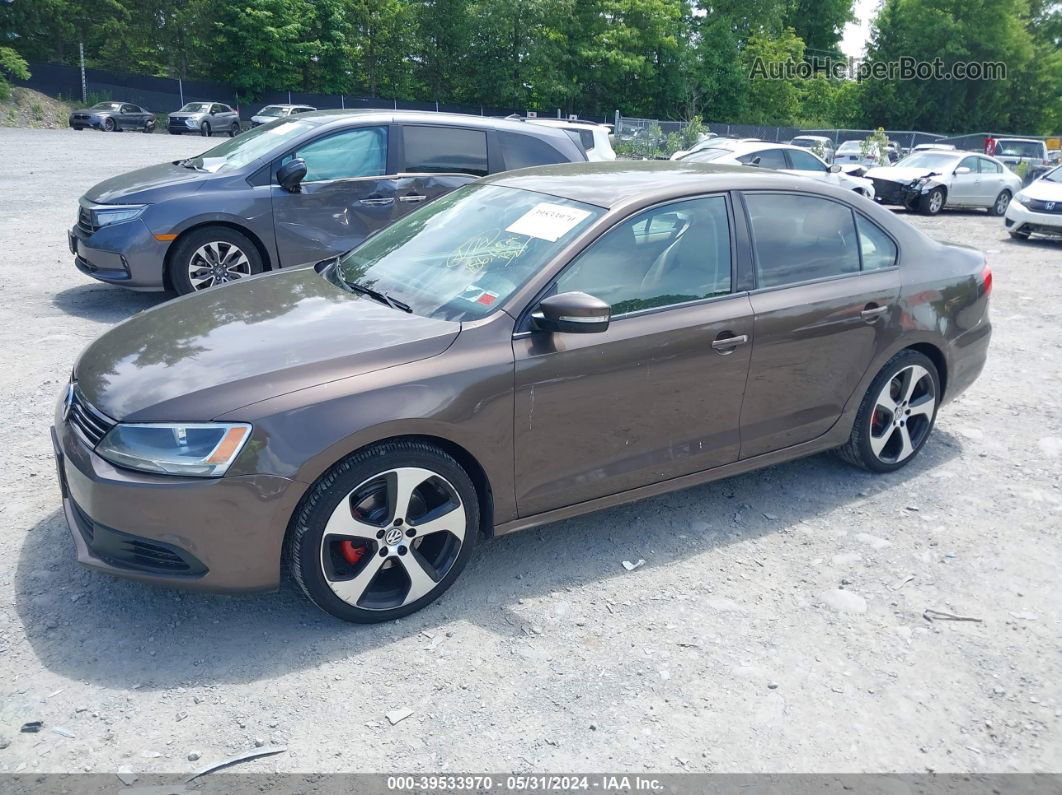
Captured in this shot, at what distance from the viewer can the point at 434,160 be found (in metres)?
7.89

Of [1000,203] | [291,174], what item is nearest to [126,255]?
[291,174]

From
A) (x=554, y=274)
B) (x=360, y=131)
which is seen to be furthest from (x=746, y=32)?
(x=554, y=274)

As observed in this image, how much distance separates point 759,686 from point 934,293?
264cm

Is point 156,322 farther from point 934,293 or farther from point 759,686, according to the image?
point 934,293

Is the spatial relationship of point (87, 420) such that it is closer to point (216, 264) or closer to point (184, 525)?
point (184, 525)

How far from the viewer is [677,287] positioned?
13.1 ft

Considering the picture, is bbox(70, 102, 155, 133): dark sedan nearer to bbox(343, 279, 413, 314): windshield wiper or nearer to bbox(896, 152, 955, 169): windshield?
bbox(896, 152, 955, 169): windshield

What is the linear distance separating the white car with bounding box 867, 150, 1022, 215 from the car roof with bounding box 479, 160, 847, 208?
16.5 metres

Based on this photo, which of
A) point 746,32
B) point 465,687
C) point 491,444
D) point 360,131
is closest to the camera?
point 465,687

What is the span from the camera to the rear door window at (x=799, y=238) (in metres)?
4.25

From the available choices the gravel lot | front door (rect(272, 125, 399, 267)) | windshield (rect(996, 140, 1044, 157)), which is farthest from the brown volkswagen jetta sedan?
windshield (rect(996, 140, 1044, 157))

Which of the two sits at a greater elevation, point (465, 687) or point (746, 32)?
point (746, 32)

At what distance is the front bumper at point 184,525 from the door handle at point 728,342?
194 cm

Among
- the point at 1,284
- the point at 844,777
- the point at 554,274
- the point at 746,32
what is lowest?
the point at 844,777
